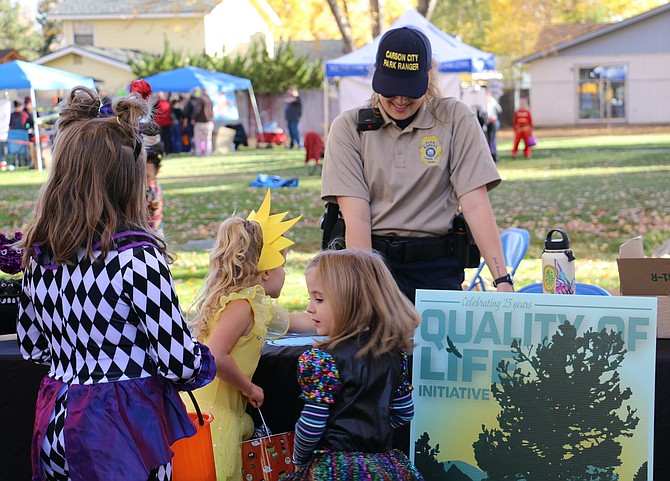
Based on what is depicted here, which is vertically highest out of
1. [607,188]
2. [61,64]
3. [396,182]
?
[61,64]

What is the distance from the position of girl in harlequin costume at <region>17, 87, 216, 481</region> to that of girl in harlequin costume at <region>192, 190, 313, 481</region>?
2.38 ft

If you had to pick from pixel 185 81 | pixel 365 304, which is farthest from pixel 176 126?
pixel 365 304

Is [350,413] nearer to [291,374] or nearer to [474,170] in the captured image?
[291,374]

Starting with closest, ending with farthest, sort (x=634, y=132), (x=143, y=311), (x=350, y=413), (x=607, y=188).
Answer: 1. (x=143, y=311)
2. (x=350, y=413)
3. (x=607, y=188)
4. (x=634, y=132)

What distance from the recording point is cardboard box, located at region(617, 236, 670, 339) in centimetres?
369

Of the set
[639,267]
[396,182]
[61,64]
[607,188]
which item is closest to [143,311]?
[396,182]

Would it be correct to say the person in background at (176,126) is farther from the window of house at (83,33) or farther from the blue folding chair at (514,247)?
the blue folding chair at (514,247)

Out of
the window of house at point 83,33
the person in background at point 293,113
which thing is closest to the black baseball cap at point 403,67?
the person in background at point 293,113

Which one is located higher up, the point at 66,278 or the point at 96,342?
the point at 66,278

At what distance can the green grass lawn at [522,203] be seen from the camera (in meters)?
9.96

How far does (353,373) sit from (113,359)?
0.75 meters

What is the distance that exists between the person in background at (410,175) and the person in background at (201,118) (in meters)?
25.2

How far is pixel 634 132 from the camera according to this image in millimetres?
37625

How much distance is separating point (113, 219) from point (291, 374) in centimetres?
134
